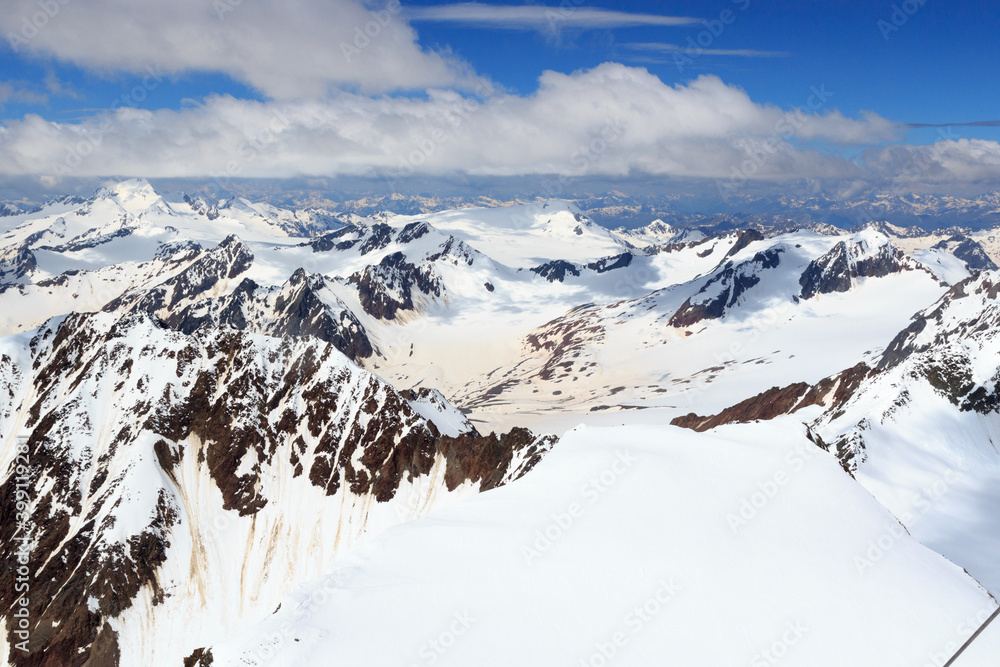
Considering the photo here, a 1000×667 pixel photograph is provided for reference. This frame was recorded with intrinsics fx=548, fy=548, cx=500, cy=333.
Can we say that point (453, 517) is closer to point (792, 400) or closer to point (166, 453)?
point (166, 453)

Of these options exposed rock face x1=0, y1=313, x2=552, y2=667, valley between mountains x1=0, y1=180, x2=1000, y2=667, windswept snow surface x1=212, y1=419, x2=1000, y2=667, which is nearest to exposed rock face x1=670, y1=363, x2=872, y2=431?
valley between mountains x1=0, y1=180, x2=1000, y2=667

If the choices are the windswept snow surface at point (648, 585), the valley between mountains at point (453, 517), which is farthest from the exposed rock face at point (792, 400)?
the windswept snow surface at point (648, 585)

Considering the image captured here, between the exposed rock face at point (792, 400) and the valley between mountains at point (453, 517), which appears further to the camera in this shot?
the exposed rock face at point (792, 400)

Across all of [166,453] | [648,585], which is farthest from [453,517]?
[166,453]

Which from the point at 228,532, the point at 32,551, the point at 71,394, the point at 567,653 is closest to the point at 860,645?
the point at 567,653

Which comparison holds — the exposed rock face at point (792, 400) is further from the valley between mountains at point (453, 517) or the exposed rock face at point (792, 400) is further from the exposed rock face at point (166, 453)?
the exposed rock face at point (166, 453)

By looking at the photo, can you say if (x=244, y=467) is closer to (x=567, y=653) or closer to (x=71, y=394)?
(x=71, y=394)
